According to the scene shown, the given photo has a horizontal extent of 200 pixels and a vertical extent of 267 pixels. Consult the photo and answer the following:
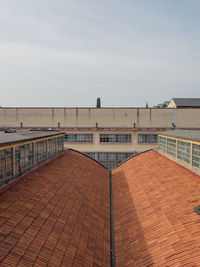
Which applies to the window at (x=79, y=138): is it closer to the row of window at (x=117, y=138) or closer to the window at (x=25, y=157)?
the row of window at (x=117, y=138)

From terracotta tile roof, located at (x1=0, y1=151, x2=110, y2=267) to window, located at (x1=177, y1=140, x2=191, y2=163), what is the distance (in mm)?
7247

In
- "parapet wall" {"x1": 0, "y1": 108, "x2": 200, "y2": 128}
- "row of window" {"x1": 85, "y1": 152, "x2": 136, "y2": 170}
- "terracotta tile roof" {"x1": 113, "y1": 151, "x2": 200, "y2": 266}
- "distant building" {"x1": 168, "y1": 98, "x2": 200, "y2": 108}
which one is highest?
"distant building" {"x1": 168, "y1": 98, "x2": 200, "y2": 108}

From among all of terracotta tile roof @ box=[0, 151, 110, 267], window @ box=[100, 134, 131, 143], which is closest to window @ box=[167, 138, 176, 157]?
terracotta tile roof @ box=[0, 151, 110, 267]

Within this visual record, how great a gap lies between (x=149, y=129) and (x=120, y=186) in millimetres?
22876

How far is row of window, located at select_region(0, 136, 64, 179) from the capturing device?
36.0 ft

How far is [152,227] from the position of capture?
32.9 ft

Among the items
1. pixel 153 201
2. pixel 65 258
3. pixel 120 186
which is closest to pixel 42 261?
pixel 65 258

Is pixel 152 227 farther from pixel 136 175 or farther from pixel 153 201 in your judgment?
pixel 136 175

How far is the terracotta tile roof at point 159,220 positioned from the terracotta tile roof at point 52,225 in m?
1.01

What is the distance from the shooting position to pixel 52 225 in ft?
28.9

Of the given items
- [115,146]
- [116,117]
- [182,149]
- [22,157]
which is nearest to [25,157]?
[22,157]

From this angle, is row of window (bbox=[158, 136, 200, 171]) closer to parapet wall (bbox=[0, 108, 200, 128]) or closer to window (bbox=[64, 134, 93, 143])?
window (bbox=[64, 134, 93, 143])

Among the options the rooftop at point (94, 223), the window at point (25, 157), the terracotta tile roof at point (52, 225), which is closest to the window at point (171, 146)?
the rooftop at point (94, 223)

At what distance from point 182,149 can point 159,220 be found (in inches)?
345
